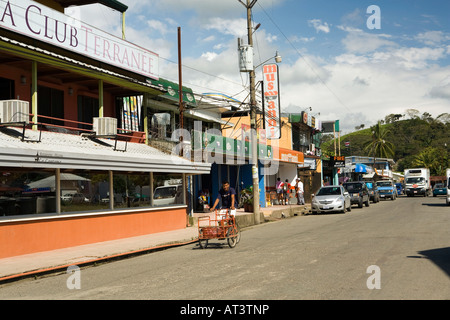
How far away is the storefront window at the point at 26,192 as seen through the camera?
1261 centimetres

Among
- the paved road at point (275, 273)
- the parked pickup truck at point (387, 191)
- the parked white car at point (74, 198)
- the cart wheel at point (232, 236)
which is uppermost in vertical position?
the parked white car at point (74, 198)

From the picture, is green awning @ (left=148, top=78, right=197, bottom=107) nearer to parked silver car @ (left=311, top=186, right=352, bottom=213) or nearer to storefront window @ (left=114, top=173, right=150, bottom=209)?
storefront window @ (left=114, top=173, right=150, bottom=209)

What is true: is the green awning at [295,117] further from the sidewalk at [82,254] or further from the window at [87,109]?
the sidewalk at [82,254]

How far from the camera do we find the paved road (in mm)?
7160

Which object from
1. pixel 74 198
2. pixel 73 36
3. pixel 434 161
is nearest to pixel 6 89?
pixel 73 36

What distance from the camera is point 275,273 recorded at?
8.71 metres

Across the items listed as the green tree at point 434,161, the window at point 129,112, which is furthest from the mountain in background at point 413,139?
the window at point 129,112

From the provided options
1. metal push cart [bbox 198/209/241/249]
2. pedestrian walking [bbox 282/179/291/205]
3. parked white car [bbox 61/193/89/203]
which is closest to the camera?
metal push cart [bbox 198/209/241/249]

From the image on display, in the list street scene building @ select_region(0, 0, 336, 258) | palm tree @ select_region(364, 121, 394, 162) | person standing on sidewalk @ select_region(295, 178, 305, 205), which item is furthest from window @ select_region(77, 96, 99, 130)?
palm tree @ select_region(364, 121, 394, 162)

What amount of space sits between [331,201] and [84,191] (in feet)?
51.9

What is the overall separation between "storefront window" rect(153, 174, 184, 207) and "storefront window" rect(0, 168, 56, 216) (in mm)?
5869

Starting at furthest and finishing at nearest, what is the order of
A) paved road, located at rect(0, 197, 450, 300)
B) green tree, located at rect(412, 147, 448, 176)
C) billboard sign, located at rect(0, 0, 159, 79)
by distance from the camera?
green tree, located at rect(412, 147, 448, 176) < billboard sign, located at rect(0, 0, 159, 79) < paved road, located at rect(0, 197, 450, 300)

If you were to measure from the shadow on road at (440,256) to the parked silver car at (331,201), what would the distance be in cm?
1584
